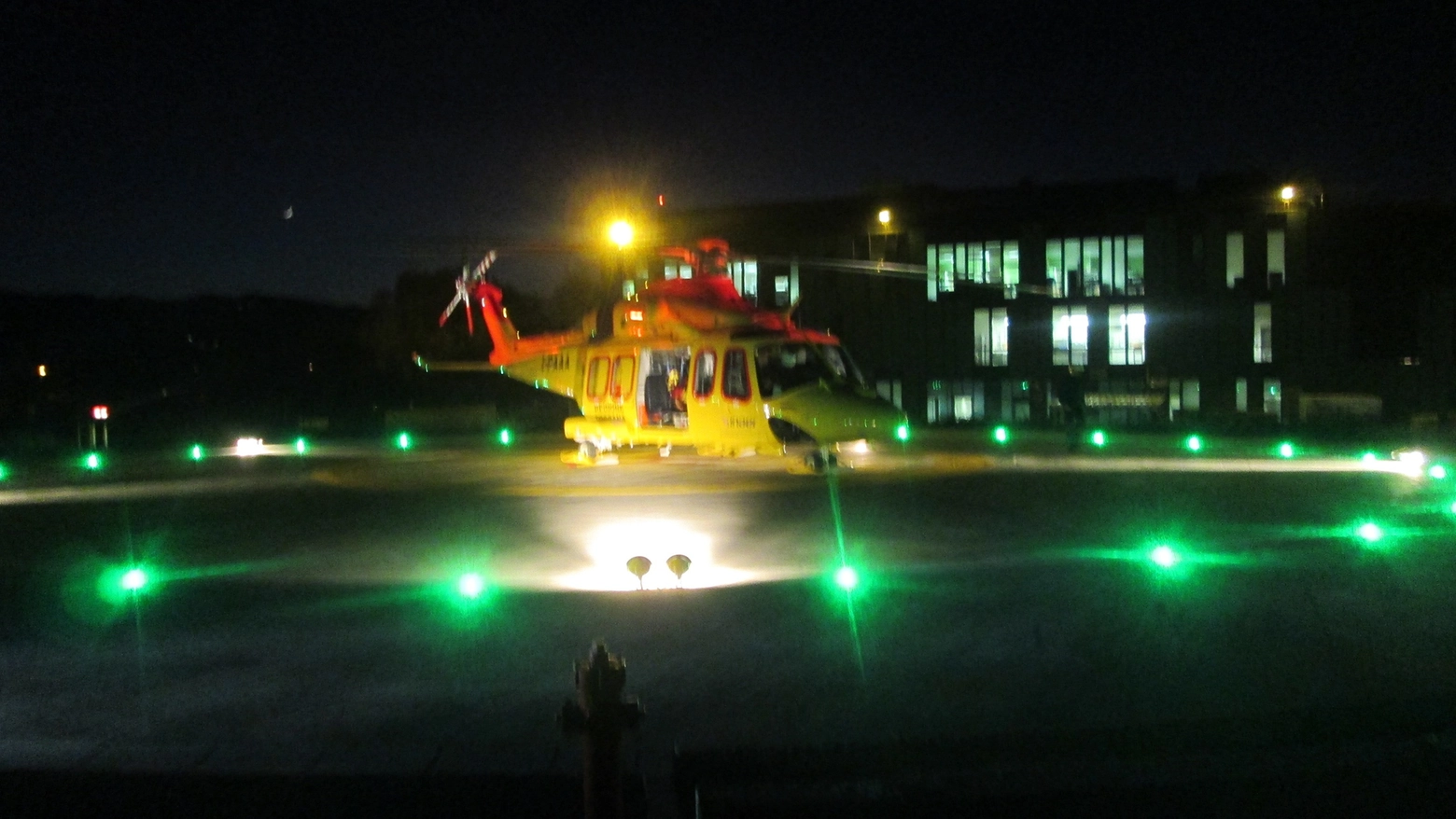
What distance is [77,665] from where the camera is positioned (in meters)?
7.96

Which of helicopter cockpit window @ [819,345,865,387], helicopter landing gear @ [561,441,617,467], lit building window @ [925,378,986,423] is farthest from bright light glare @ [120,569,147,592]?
lit building window @ [925,378,986,423]

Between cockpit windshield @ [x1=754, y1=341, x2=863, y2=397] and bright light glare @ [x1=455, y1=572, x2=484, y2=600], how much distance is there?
1142cm

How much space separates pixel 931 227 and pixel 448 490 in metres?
35.4

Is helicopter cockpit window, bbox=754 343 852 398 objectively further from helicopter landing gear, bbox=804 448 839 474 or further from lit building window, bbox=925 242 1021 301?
lit building window, bbox=925 242 1021 301

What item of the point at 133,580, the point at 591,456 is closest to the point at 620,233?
the point at 591,456

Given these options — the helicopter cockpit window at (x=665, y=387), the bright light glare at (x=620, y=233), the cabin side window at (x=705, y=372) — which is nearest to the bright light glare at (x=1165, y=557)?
the cabin side window at (x=705, y=372)

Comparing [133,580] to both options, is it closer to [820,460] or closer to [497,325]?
[820,460]

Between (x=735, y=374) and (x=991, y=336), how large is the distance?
103ft

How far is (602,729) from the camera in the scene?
14.8ft

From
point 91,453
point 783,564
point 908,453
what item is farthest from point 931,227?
point 783,564

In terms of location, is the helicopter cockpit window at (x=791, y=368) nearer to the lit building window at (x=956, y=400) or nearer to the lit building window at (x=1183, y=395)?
the lit building window at (x=956, y=400)

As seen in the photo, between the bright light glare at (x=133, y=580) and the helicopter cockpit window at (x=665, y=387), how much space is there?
41.5 ft

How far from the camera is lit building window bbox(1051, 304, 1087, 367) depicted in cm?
4978

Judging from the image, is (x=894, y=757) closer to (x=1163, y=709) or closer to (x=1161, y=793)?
(x=1161, y=793)
